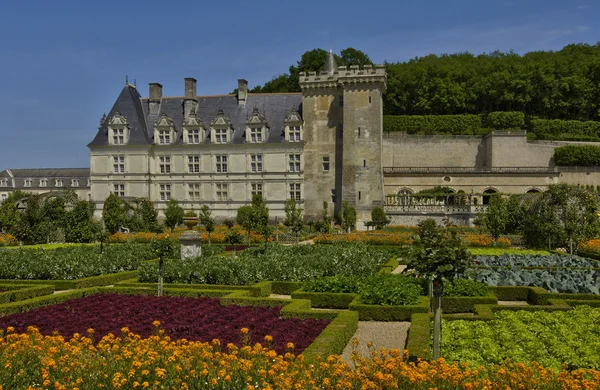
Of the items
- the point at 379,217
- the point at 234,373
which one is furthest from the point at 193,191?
the point at 234,373

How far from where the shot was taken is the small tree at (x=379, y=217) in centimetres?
3709

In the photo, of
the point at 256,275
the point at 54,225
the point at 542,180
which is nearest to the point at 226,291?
the point at 256,275

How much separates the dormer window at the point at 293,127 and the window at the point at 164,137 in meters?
9.08

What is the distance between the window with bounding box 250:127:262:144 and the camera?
1674 inches

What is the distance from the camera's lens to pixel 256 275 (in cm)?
1617

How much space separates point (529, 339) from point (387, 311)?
11.7 ft

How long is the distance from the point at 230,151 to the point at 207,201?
4097 millimetres

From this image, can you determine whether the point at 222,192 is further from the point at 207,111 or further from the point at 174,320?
the point at 174,320

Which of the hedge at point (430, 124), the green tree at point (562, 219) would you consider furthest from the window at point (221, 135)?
the green tree at point (562, 219)

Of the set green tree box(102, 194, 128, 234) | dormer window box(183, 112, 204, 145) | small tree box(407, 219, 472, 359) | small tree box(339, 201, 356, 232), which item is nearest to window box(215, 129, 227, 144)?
dormer window box(183, 112, 204, 145)

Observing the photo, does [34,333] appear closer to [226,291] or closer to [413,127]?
[226,291]

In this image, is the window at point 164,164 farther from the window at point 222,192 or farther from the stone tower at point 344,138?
the stone tower at point 344,138

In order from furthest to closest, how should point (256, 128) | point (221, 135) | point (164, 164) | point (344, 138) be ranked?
point (164, 164), point (221, 135), point (256, 128), point (344, 138)

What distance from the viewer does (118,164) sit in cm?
4391
